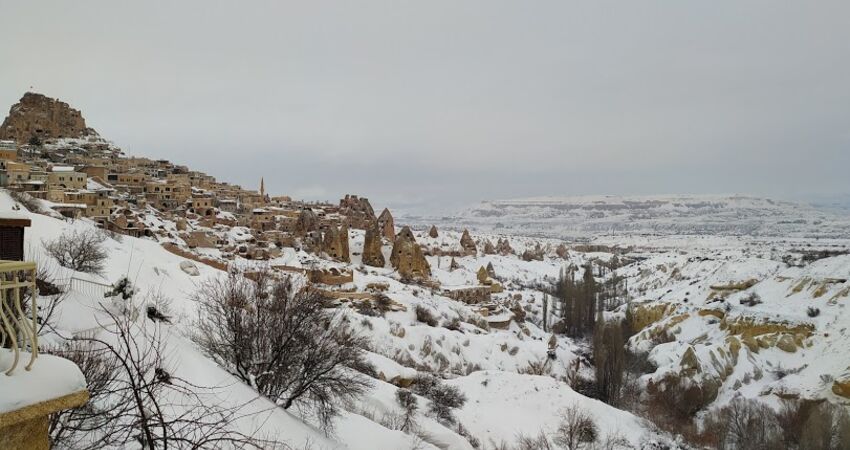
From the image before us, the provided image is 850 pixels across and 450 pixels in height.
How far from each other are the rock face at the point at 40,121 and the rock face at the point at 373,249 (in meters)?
54.7

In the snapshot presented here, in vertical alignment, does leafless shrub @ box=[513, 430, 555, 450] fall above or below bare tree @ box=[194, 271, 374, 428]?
below

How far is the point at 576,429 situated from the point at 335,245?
45134 millimetres

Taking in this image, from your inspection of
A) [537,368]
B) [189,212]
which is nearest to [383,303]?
[537,368]

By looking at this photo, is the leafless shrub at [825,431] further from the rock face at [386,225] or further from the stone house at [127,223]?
the rock face at [386,225]

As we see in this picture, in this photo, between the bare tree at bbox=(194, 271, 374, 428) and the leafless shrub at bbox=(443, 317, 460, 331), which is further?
the leafless shrub at bbox=(443, 317, 460, 331)

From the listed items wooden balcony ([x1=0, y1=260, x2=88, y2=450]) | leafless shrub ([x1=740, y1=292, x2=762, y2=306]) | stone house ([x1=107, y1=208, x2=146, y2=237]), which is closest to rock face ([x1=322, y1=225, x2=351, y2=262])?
stone house ([x1=107, y1=208, x2=146, y2=237])

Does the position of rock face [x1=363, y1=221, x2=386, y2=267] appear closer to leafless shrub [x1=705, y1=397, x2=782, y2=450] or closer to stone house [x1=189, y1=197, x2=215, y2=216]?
stone house [x1=189, y1=197, x2=215, y2=216]

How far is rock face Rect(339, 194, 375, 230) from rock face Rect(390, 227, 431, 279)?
17.0 m

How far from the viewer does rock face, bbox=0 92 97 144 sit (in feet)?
235

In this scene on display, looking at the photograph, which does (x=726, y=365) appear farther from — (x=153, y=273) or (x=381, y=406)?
(x=153, y=273)

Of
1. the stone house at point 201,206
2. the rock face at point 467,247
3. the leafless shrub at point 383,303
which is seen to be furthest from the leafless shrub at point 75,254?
the rock face at point 467,247

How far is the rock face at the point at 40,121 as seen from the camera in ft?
235

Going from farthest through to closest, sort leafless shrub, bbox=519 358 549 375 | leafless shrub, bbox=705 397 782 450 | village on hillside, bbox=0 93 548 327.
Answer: village on hillside, bbox=0 93 548 327, leafless shrub, bbox=519 358 549 375, leafless shrub, bbox=705 397 782 450

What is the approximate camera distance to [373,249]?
64188 mm
